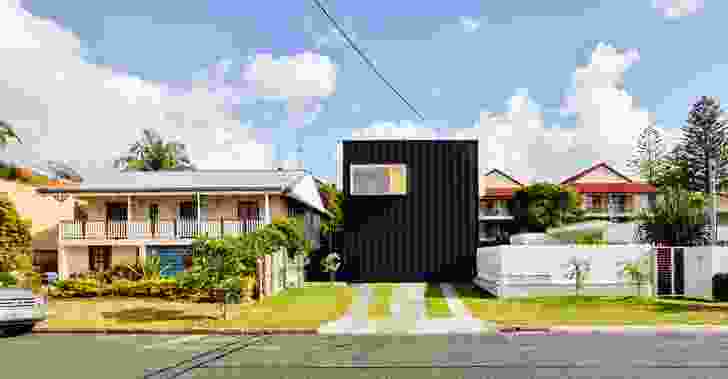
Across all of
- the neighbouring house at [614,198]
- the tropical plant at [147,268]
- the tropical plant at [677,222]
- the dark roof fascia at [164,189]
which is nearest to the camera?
the tropical plant at [677,222]

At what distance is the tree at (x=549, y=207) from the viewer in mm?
60062

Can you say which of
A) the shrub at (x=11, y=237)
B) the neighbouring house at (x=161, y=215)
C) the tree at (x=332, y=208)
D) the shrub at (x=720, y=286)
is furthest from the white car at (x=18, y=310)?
the tree at (x=332, y=208)

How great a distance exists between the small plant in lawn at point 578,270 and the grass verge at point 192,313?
7127 mm

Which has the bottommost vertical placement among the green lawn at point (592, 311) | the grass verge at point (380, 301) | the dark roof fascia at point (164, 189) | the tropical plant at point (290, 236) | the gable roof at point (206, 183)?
the grass verge at point (380, 301)

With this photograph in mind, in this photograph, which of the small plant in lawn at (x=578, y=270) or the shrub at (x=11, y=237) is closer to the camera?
the small plant in lawn at (x=578, y=270)

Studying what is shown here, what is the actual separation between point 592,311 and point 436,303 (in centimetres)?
491

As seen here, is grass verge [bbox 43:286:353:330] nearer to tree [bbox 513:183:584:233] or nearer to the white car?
the white car

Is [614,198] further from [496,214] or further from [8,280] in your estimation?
[8,280]

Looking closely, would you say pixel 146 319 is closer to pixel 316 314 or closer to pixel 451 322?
pixel 316 314

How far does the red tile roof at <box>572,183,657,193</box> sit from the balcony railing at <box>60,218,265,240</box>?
145ft

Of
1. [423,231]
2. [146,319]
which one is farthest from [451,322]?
[423,231]

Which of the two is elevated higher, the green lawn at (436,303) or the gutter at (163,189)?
the gutter at (163,189)

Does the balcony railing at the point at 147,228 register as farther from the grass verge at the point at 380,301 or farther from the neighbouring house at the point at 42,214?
the grass verge at the point at 380,301

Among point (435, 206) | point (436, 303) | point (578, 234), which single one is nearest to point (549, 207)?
point (435, 206)
